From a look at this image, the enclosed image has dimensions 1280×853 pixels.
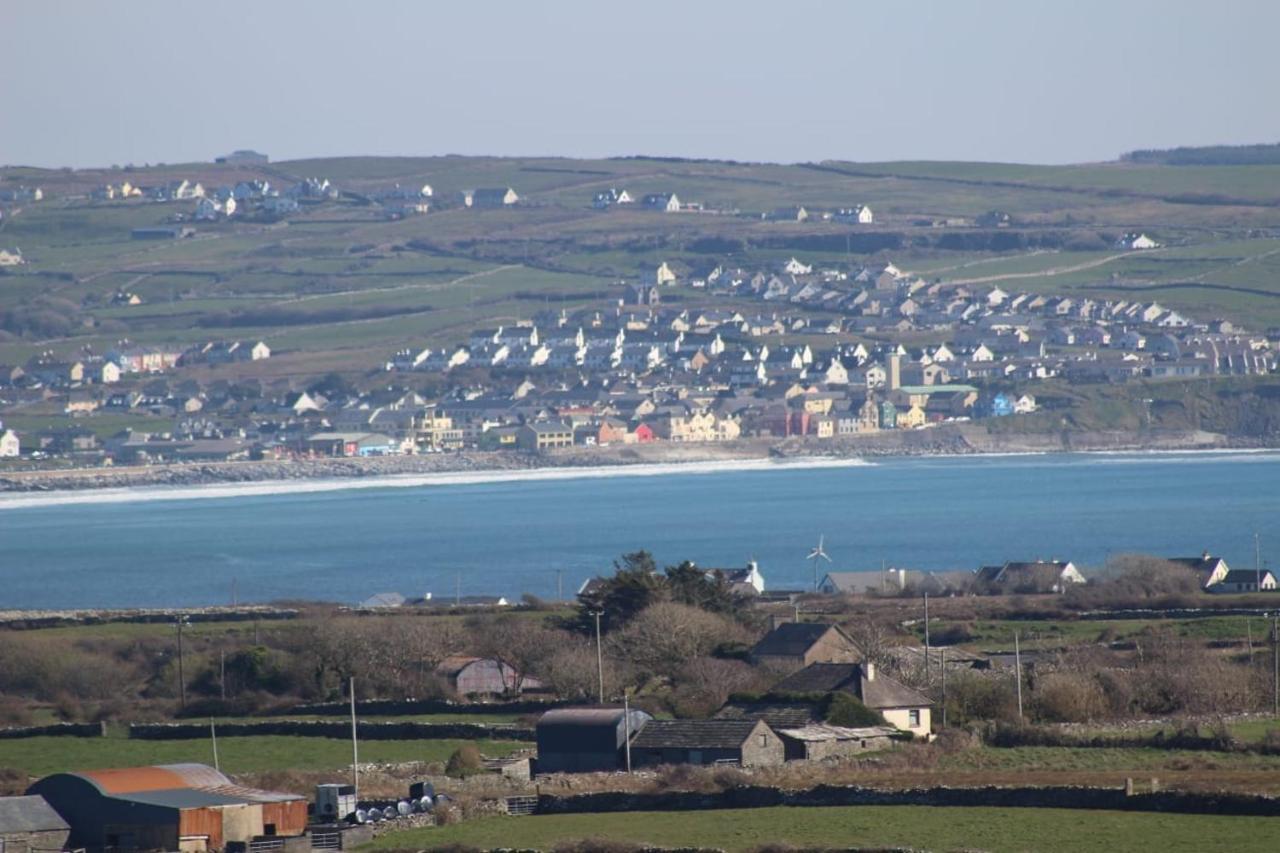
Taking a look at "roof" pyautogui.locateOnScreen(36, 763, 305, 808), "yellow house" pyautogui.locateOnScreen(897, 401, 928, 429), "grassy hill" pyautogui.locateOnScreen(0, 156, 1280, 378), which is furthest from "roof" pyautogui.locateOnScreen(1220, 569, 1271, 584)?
"grassy hill" pyautogui.locateOnScreen(0, 156, 1280, 378)

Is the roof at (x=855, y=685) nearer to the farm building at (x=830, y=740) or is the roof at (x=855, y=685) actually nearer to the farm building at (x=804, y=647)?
the farm building at (x=830, y=740)

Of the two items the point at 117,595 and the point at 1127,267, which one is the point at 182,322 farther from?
the point at 117,595

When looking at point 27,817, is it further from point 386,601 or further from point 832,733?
point 386,601

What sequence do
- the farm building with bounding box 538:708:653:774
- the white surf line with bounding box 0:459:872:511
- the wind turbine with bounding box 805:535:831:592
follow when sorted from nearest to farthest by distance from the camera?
the farm building with bounding box 538:708:653:774 < the wind turbine with bounding box 805:535:831:592 < the white surf line with bounding box 0:459:872:511

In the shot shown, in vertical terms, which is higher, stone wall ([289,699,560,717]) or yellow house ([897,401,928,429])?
yellow house ([897,401,928,429])

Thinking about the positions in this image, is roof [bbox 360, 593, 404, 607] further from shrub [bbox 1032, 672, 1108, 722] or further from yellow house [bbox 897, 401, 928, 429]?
yellow house [bbox 897, 401, 928, 429]

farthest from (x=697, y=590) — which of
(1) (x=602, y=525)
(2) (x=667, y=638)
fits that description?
(1) (x=602, y=525)

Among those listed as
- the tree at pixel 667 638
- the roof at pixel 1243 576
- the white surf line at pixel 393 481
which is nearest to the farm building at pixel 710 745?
the tree at pixel 667 638
